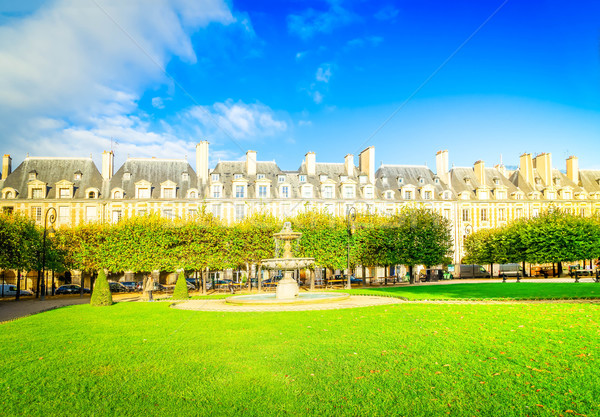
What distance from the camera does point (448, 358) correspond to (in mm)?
7941

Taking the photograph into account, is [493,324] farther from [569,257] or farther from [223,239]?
[569,257]

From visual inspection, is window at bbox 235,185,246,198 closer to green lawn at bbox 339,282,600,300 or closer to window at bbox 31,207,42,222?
window at bbox 31,207,42,222

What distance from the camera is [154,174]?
167 ft

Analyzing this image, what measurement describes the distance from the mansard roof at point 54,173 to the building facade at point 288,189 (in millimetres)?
96

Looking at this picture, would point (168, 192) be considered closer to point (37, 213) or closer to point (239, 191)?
point (239, 191)

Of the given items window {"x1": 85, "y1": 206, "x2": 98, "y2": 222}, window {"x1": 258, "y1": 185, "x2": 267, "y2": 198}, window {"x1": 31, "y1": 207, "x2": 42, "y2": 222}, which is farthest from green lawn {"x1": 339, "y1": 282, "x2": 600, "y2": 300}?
window {"x1": 31, "y1": 207, "x2": 42, "y2": 222}

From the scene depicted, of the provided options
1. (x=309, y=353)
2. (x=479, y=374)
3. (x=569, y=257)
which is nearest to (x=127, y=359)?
(x=309, y=353)

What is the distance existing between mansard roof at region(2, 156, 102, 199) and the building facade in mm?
96

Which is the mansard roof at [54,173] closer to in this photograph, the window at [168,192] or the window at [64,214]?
the window at [64,214]

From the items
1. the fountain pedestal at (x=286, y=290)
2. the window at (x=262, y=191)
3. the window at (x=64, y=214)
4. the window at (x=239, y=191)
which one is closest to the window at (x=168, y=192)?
the window at (x=239, y=191)

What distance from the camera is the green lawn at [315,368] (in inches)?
230

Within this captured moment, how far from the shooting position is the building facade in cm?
4753

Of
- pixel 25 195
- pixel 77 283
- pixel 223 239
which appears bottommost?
pixel 77 283

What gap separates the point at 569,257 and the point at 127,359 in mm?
43034
